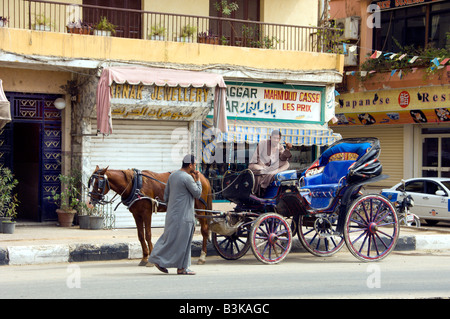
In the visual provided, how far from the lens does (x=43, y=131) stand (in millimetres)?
16156

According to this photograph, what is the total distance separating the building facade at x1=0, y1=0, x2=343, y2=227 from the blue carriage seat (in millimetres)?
4811

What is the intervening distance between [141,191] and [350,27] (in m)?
15.8

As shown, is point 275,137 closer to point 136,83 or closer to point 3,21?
point 136,83

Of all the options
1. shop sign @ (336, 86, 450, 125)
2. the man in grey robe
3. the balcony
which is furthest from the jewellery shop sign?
shop sign @ (336, 86, 450, 125)

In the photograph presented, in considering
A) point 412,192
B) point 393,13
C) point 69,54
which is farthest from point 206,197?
point 393,13

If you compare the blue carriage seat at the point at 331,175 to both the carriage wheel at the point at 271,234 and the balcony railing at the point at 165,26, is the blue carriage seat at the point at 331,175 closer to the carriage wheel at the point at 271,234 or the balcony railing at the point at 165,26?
the carriage wheel at the point at 271,234

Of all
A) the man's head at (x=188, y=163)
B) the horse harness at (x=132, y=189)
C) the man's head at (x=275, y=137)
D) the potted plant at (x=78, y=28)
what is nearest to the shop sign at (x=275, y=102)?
the potted plant at (x=78, y=28)

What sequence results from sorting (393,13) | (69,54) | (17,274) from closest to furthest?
1. (17,274)
2. (69,54)
3. (393,13)

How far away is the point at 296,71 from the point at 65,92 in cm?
567

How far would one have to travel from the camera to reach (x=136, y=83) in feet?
49.2

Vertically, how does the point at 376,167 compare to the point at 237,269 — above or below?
above

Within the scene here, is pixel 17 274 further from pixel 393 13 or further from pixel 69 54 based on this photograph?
pixel 393 13

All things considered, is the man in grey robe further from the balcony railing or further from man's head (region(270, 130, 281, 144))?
the balcony railing

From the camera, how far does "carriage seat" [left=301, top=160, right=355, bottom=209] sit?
35.7 ft
